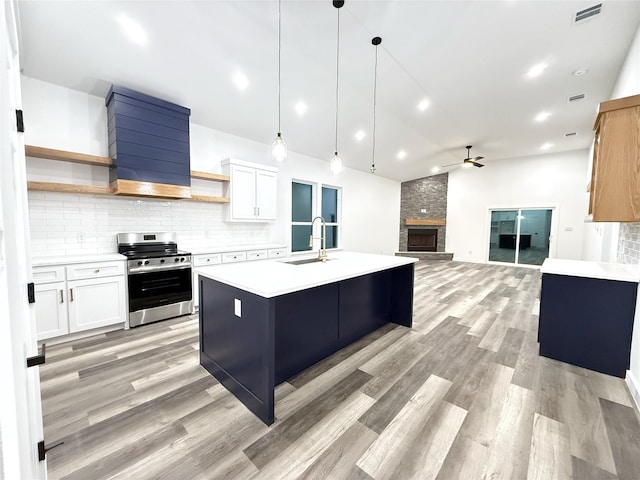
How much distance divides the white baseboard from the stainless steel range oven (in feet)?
Result: 14.7

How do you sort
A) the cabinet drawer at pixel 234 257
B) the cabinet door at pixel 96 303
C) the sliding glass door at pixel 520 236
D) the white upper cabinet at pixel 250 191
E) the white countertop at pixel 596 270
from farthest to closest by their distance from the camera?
the sliding glass door at pixel 520 236 < the white upper cabinet at pixel 250 191 < the cabinet drawer at pixel 234 257 < the cabinet door at pixel 96 303 < the white countertop at pixel 596 270

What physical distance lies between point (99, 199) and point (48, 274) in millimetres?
1084

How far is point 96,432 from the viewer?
5.41 feet

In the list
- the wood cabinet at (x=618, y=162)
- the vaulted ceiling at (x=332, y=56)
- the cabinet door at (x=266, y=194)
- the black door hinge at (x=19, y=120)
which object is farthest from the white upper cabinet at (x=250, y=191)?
the wood cabinet at (x=618, y=162)

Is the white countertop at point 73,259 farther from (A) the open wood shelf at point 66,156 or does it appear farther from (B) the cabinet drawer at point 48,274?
(A) the open wood shelf at point 66,156

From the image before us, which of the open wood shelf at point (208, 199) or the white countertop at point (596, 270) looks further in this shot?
the open wood shelf at point (208, 199)

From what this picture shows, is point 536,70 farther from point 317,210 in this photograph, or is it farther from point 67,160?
point 67,160

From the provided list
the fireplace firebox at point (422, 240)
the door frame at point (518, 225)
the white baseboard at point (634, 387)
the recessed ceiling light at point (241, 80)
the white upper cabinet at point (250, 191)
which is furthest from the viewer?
the fireplace firebox at point (422, 240)

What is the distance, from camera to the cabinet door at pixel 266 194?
455 centimetres

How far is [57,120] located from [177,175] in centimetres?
131

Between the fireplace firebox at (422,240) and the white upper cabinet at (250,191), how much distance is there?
6.14 meters

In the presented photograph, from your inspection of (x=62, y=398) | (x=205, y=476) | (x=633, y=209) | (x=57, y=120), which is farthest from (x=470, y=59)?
(x=62, y=398)

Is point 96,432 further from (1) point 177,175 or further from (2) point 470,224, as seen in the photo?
(2) point 470,224

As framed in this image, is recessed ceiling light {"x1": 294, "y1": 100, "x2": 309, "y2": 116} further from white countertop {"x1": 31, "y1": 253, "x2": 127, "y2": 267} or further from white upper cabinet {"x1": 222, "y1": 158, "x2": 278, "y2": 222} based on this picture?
white countertop {"x1": 31, "y1": 253, "x2": 127, "y2": 267}
